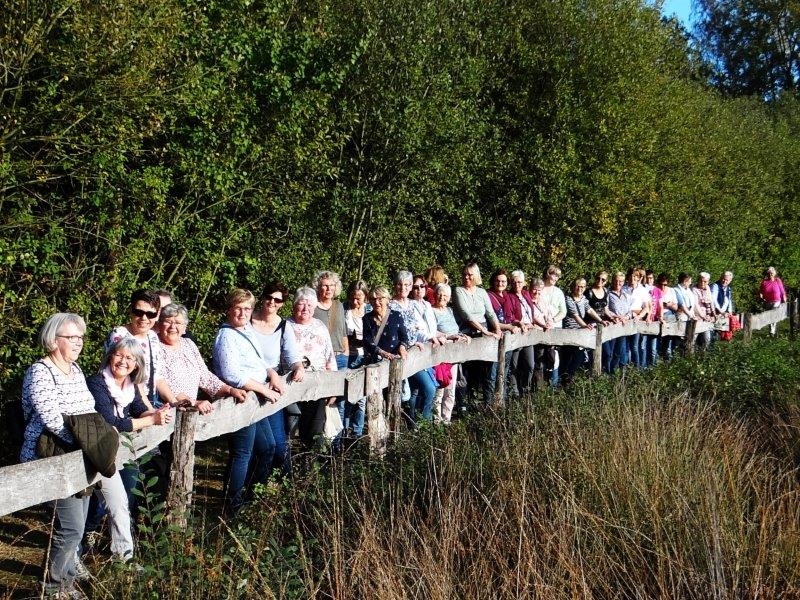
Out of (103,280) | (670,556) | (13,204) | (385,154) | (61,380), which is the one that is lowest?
(670,556)

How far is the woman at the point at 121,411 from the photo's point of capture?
637cm

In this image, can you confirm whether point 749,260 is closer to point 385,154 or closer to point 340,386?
point 385,154

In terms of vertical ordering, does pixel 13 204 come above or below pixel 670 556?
above

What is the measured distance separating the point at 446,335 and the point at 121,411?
557 cm

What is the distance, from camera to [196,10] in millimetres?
11023

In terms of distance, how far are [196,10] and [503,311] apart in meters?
5.17

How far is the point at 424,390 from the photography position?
11.1 metres

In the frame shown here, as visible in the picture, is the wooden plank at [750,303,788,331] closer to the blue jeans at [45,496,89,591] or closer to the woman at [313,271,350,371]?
the woman at [313,271,350,371]

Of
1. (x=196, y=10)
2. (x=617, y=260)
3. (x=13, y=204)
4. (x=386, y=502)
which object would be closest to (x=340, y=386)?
(x=386, y=502)

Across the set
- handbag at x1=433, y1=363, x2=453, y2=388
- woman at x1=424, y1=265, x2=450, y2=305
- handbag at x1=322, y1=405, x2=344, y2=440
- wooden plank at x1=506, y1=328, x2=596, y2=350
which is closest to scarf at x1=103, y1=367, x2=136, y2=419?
handbag at x1=322, y1=405, x2=344, y2=440

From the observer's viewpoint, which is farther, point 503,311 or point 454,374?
point 503,311

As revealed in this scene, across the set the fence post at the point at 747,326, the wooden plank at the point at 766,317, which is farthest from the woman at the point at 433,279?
the wooden plank at the point at 766,317

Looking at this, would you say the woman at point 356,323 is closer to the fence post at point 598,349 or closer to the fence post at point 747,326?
the fence post at point 598,349

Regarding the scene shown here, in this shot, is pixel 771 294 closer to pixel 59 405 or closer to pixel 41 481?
pixel 59 405
